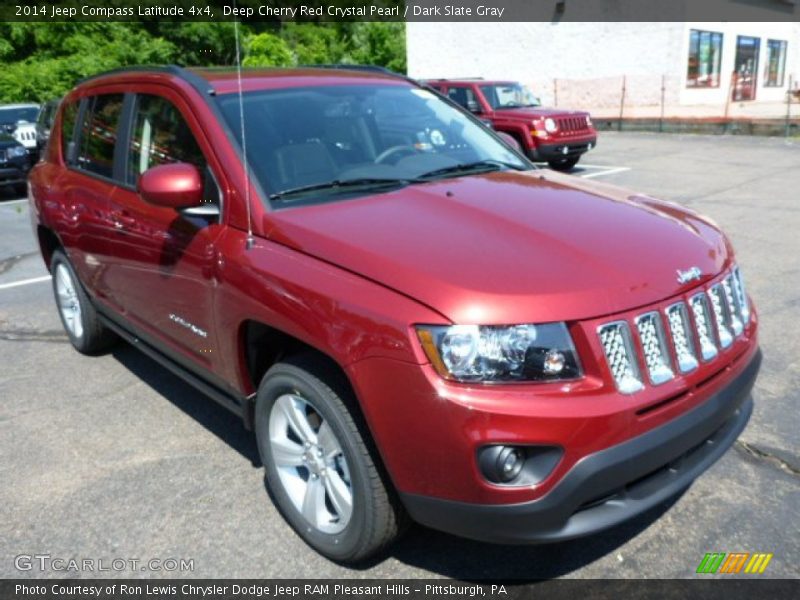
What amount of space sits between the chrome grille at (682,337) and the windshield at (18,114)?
16.4 m

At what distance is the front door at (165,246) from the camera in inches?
123

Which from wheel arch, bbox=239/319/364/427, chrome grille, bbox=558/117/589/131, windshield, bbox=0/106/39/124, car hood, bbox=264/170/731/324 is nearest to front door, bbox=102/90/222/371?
wheel arch, bbox=239/319/364/427

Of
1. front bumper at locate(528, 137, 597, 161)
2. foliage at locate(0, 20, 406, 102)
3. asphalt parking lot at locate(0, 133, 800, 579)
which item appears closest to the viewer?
asphalt parking lot at locate(0, 133, 800, 579)

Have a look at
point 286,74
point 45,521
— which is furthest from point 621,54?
point 45,521

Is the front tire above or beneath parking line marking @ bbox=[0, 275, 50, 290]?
above

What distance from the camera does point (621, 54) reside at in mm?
25609

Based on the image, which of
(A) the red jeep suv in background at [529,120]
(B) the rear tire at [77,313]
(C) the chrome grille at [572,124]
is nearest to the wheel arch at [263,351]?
(B) the rear tire at [77,313]

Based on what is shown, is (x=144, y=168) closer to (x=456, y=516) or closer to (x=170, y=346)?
(x=170, y=346)

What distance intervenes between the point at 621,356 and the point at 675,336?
0.27 m

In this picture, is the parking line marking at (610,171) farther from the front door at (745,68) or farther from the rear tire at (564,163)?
the front door at (745,68)

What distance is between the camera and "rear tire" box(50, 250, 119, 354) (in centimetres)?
480

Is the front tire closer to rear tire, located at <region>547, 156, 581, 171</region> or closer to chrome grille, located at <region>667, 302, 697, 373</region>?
chrome grille, located at <region>667, 302, 697, 373</region>

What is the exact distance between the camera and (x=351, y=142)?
3.41m

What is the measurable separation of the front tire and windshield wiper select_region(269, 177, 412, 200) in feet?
2.37
